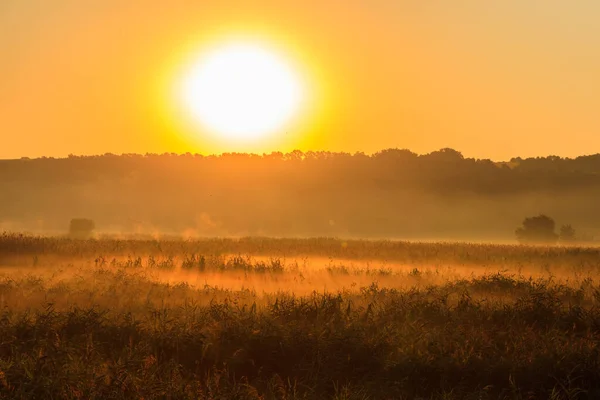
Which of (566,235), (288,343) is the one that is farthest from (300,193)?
(288,343)

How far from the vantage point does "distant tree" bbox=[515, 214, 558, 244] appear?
57.7 meters

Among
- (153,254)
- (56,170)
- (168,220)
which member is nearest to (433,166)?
(168,220)

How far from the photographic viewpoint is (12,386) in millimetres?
7703

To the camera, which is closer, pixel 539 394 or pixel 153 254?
pixel 539 394

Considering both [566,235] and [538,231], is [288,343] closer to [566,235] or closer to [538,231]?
[538,231]

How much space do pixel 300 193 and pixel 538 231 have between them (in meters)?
67.3

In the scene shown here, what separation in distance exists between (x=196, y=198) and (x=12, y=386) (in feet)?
365

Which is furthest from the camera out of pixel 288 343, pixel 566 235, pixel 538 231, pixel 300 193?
pixel 300 193

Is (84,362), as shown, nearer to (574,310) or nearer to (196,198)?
(574,310)

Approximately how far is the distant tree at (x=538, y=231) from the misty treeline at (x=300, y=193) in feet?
151

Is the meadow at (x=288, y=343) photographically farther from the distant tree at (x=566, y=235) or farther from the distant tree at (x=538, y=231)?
the distant tree at (x=566, y=235)

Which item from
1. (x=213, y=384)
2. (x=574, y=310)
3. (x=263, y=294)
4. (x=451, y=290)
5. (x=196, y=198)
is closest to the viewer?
(x=213, y=384)

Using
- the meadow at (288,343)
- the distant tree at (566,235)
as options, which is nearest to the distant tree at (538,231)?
the distant tree at (566,235)

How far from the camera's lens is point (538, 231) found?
2301 inches
